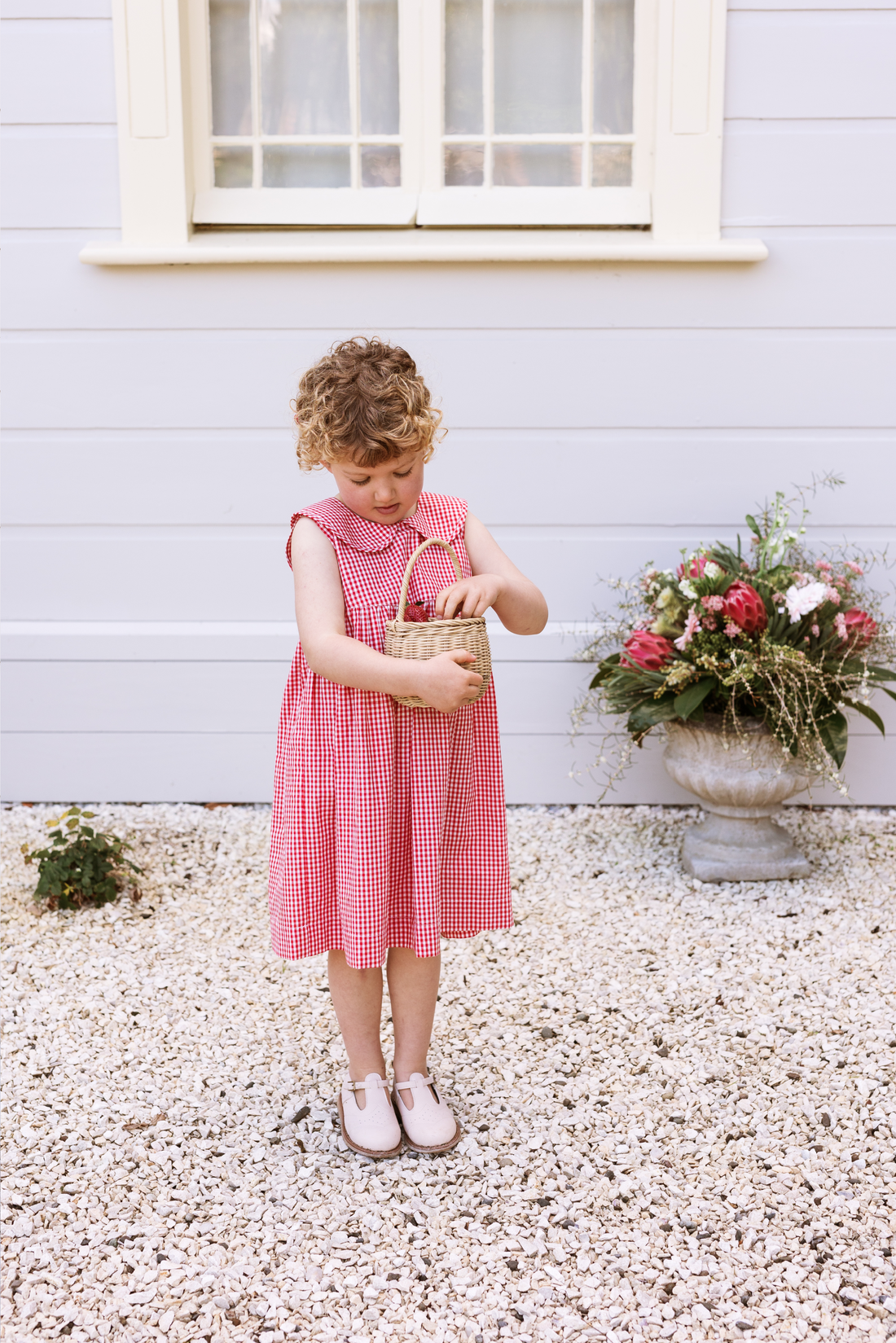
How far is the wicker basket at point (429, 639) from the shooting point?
62.5 inches

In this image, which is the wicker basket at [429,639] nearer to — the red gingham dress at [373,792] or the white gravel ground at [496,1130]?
the red gingham dress at [373,792]

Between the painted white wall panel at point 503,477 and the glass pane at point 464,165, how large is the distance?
A: 798 mm

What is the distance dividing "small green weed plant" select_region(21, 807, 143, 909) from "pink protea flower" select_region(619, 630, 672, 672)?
1468 mm

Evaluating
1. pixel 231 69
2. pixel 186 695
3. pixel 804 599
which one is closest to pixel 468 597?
Result: pixel 804 599

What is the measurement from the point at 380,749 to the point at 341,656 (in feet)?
0.66

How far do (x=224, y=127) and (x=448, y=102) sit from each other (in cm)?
71

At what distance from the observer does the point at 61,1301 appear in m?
1.53

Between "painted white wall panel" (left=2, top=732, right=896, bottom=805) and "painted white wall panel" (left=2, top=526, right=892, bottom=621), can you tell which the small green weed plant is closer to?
"painted white wall panel" (left=2, top=732, right=896, bottom=805)

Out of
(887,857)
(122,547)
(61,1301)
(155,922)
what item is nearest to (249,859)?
(155,922)

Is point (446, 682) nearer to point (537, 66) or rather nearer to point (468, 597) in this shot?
point (468, 597)

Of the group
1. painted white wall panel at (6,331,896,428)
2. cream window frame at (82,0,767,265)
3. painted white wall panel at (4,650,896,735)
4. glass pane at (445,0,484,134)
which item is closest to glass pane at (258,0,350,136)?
cream window frame at (82,0,767,265)

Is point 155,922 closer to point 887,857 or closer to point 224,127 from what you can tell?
point 887,857

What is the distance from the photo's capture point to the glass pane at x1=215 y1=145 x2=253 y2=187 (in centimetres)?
340

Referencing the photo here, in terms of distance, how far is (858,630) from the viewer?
2.91m
